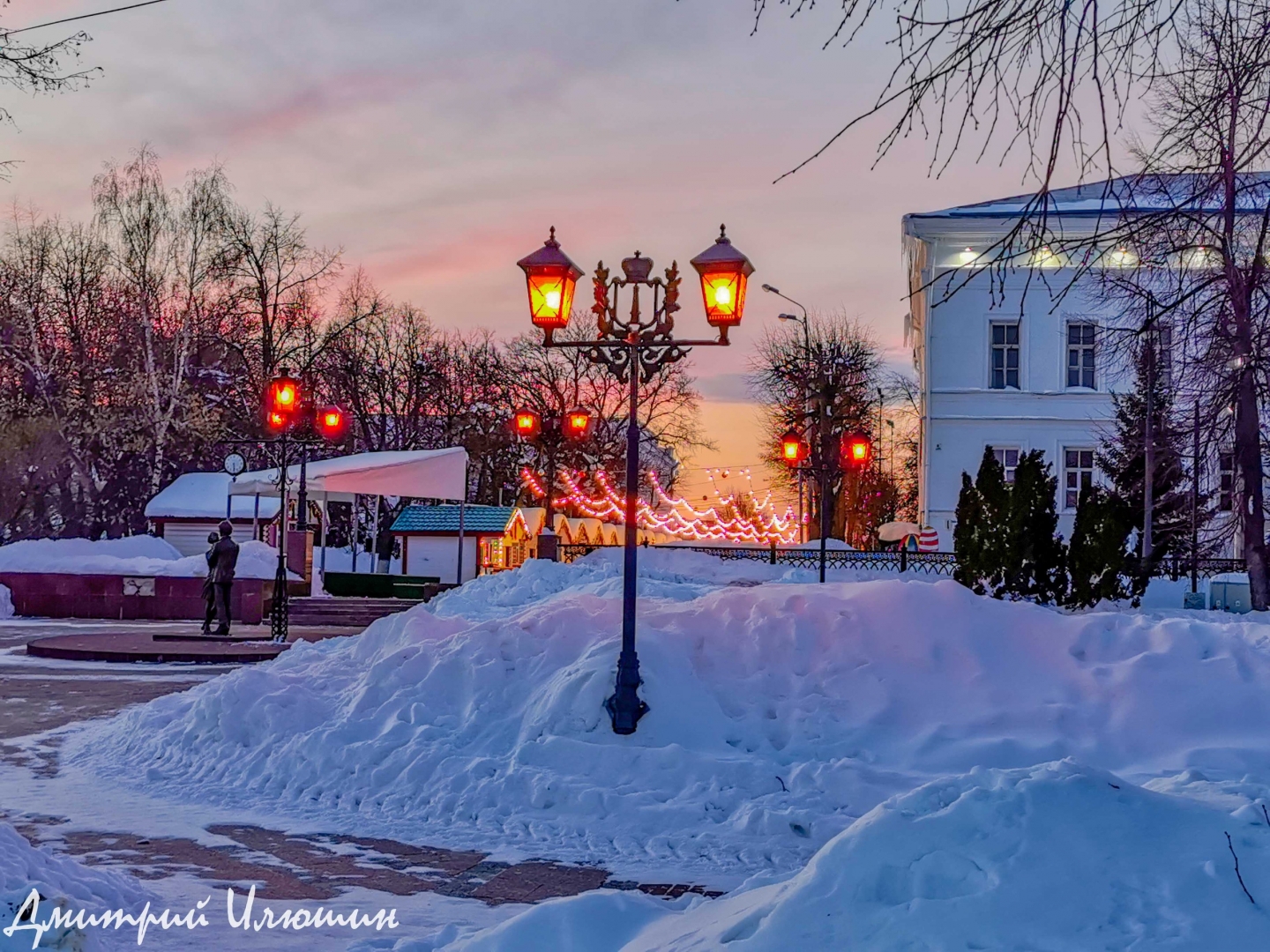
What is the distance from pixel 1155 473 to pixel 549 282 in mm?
29023

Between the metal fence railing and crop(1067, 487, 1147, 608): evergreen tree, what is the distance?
11.1 m

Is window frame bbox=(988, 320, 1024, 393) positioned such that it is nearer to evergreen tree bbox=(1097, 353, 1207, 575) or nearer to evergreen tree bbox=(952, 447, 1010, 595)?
evergreen tree bbox=(1097, 353, 1207, 575)

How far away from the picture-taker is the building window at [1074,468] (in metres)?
41.3

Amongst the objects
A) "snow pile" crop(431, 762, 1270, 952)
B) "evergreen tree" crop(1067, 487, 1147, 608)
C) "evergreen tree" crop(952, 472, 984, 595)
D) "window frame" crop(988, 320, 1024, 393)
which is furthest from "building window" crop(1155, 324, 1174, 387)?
"window frame" crop(988, 320, 1024, 393)

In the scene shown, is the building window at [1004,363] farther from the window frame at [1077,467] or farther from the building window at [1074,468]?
the building window at [1074,468]

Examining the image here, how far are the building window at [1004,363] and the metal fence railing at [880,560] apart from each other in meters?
8.08

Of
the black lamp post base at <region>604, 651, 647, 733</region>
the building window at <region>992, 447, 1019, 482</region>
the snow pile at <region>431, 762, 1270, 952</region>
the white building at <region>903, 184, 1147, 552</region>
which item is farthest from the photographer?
the white building at <region>903, 184, 1147, 552</region>

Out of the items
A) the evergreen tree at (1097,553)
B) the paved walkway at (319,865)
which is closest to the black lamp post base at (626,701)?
the paved walkway at (319,865)

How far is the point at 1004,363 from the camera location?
41750mm

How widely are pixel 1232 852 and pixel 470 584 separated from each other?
21.2m

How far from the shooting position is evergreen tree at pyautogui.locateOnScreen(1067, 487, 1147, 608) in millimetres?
21438

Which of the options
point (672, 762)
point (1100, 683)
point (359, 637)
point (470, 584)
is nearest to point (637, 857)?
point (672, 762)

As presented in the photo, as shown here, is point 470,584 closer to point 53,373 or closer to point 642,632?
point 642,632

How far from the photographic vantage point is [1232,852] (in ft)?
13.3
